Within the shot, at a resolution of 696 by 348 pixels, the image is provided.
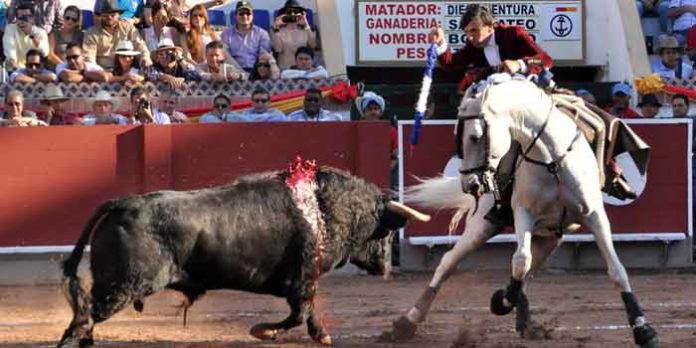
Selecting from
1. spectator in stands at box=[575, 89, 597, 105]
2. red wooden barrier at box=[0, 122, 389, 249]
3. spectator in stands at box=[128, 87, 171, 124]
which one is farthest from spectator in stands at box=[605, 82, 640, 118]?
spectator in stands at box=[128, 87, 171, 124]

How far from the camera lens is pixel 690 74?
50.4ft

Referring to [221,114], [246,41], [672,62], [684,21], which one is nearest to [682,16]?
[684,21]

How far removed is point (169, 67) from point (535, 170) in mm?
6958

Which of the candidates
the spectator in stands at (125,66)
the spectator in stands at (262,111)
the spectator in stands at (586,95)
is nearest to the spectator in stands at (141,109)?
the spectator in stands at (262,111)

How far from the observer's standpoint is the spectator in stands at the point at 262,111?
42.5ft

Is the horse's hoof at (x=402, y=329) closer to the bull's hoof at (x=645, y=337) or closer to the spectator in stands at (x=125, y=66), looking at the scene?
the bull's hoof at (x=645, y=337)

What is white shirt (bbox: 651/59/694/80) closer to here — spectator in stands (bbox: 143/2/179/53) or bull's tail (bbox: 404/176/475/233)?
spectator in stands (bbox: 143/2/179/53)

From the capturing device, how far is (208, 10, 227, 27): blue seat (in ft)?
51.4

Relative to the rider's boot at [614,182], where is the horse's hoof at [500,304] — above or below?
below

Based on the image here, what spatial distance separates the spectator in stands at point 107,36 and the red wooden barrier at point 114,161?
2208 mm

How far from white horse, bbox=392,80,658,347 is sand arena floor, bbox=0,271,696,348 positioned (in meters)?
0.51

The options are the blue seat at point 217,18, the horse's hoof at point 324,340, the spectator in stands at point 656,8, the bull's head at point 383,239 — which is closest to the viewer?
the horse's hoof at point 324,340

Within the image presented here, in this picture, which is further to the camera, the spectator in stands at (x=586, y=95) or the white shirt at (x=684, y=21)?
the white shirt at (x=684, y=21)

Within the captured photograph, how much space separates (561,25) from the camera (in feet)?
53.3
